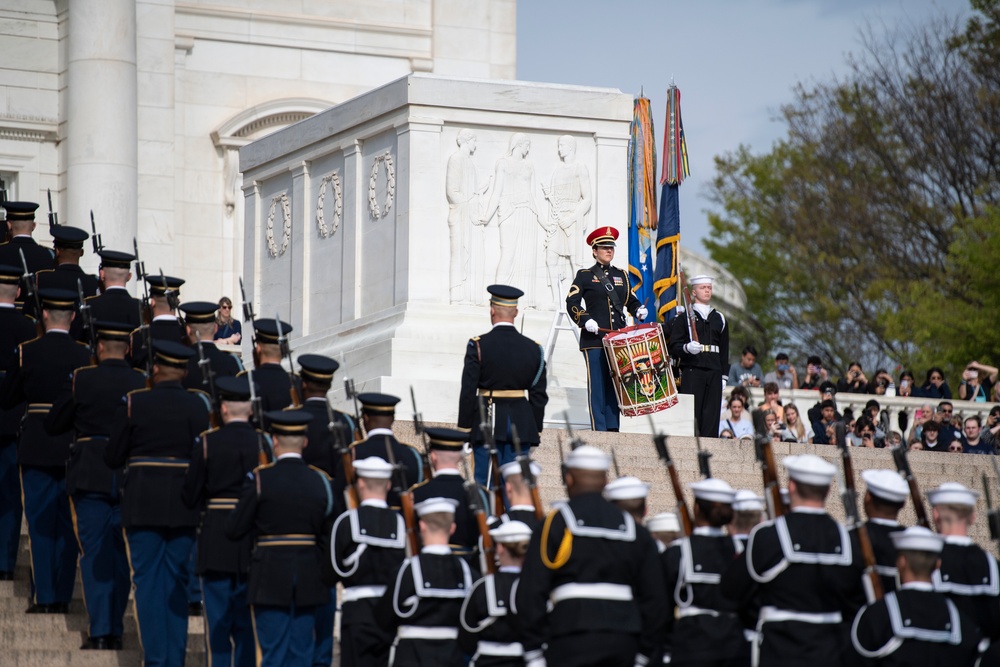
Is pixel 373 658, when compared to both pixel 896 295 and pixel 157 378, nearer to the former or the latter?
pixel 157 378

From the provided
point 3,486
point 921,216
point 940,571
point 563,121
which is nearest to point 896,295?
point 921,216

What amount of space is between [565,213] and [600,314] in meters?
Result: 2.68

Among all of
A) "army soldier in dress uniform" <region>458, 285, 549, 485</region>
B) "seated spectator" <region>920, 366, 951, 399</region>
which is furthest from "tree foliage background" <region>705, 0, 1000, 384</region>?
"army soldier in dress uniform" <region>458, 285, 549, 485</region>

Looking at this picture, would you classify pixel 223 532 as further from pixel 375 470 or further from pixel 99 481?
pixel 375 470

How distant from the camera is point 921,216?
3684 cm

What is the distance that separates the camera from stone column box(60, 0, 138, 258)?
26.5 meters

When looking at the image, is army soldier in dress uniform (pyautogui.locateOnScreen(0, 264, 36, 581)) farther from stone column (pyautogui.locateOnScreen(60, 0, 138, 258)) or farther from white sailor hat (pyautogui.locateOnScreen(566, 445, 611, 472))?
stone column (pyautogui.locateOnScreen(60, 0, 138, 258))

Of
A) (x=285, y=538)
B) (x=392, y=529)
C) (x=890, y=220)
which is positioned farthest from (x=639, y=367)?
(x=890, y=220)

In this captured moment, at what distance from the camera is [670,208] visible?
72.6 ft

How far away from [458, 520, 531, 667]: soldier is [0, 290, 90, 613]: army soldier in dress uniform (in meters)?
3.81

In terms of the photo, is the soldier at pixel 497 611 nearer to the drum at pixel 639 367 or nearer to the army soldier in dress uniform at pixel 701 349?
the drum at pixel 639 367

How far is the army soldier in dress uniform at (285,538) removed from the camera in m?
11.0

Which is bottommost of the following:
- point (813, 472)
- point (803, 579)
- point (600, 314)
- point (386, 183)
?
point (803, 579)

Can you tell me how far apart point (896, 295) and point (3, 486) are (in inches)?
1028
